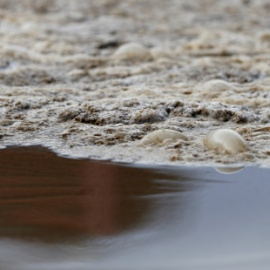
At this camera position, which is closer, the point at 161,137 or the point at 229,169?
the point at 229,169

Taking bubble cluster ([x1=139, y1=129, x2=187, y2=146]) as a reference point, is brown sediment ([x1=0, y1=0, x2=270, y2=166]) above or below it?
above

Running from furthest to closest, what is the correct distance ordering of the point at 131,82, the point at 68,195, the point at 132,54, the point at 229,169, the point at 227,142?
the point at 132,54 → the point at 131,82 → the point at 227,142 → the point at 229,169 → the point at 68,195

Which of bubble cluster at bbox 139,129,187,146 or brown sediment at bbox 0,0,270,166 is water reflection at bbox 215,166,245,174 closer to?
brown sediment at bbox 0,0,270,166

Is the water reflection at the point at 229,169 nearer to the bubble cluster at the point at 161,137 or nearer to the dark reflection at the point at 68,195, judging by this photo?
the dark reflection at the point at 68,195

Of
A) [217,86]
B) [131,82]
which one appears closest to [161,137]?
[217,86]

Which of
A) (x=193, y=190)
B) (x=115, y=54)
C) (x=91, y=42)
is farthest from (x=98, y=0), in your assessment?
(x=193, y=190)

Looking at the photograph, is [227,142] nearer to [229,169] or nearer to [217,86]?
[229,169]

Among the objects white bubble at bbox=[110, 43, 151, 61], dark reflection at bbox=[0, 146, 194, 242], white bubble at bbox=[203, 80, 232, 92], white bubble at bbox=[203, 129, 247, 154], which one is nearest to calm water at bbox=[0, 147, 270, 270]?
dark reflection at bbox=[0, 146, 194, 242]
